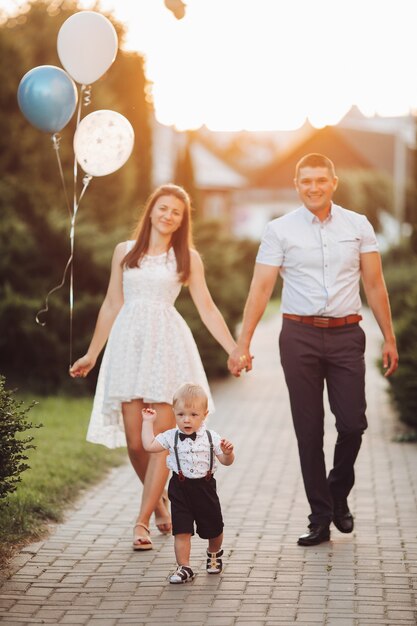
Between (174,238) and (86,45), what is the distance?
1.54 meters

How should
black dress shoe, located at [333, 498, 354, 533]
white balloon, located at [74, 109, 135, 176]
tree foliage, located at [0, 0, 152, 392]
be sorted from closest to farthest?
black dress shoe, located at [333, 498, 354, 533] → white balloon, located at [74, 109, 135, 176] → tree foliage, located at [0, 0, 152, 392]

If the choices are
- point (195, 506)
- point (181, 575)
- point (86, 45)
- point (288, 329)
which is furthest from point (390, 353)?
point (86, 45)

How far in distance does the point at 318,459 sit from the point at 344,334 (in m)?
0.75

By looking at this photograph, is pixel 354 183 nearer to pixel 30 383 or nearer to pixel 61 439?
pixel 30 383

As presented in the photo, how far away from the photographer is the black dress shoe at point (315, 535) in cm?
641

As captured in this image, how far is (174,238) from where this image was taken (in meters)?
6.86

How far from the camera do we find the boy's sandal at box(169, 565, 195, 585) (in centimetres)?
555

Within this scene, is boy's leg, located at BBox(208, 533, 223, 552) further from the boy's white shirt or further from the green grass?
the green grass

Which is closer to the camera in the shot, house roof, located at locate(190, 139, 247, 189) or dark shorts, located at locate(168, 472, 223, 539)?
dark shorts, located at locate(168, 472, 223, 539)

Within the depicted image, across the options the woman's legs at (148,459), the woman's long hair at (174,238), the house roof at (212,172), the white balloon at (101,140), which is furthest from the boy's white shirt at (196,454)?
the house roof at (212,172)

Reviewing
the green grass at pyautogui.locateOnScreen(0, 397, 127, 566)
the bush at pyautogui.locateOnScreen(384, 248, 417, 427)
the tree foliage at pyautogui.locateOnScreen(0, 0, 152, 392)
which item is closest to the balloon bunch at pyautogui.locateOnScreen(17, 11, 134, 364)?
the green grass at pyautogui.locateOnScreen(0, 397, 127, 566)

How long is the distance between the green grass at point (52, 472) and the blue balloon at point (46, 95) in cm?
216

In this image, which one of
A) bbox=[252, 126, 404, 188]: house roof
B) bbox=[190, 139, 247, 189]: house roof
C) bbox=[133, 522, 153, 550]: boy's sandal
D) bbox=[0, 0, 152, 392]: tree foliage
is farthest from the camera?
bbox=[252, 126, 404, 188]: house roof

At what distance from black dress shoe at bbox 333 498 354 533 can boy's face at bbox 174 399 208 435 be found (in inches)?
57.9
